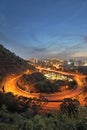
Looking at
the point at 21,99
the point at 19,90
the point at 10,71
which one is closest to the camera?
the point at 21,99

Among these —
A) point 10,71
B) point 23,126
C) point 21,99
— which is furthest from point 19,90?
point 23,126

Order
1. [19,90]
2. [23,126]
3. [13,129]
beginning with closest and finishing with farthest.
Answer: [13,129], [23,126], [19,90]

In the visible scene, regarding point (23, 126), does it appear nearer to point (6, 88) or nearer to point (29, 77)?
point (6, 88)

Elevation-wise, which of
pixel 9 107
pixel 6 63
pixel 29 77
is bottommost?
pixel 9 107

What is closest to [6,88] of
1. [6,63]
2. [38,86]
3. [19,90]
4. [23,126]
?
[19,90]

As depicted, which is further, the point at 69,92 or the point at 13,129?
the point at 69,92

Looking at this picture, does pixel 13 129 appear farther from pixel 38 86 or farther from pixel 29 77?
pixel 29 77

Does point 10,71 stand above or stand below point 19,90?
above

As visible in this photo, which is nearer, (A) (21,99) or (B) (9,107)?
(B) (9,107)

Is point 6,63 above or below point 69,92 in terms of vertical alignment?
above
